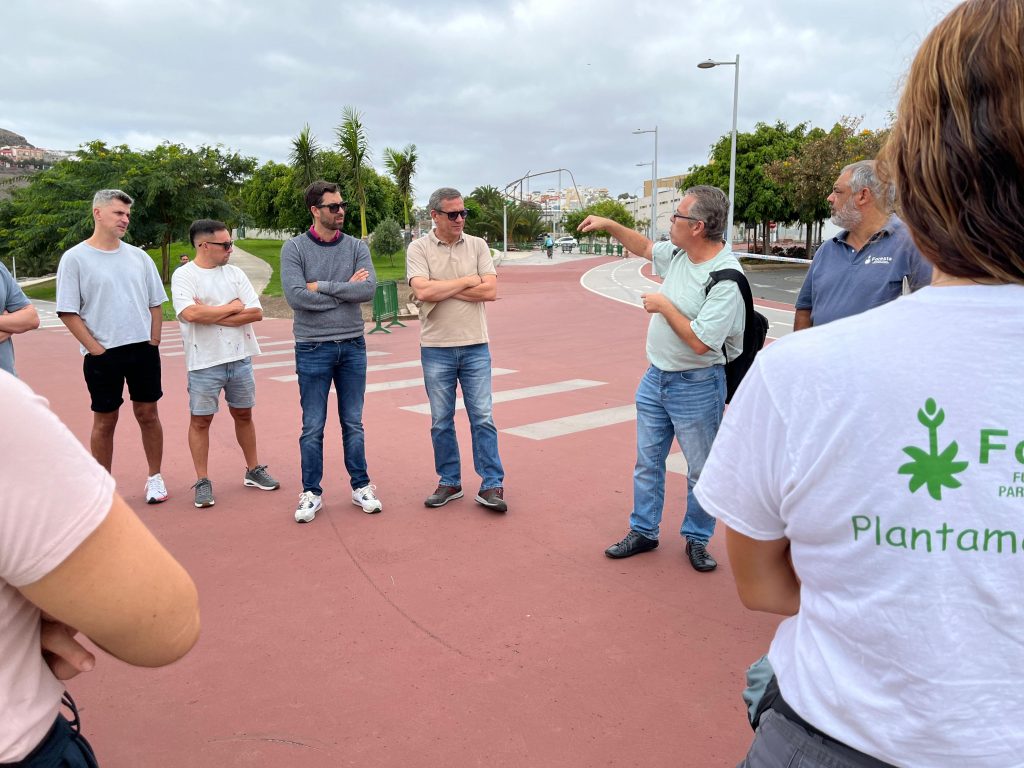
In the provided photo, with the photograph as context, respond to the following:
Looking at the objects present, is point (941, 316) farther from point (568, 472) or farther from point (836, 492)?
point (568, 472)

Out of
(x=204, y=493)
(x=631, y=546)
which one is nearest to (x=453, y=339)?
(x=631, y=546)

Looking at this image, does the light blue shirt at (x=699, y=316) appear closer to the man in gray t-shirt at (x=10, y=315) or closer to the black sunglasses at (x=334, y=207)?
the black sunglasses at (x=334, y=207)

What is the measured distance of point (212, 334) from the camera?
5508mm

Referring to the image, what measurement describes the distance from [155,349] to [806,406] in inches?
214

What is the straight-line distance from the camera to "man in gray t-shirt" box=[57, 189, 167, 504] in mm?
5188

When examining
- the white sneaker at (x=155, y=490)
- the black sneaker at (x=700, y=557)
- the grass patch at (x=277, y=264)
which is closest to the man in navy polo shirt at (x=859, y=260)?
the black sneaker at (x=700, y=557)

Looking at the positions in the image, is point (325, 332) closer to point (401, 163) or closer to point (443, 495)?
point (443, 495)

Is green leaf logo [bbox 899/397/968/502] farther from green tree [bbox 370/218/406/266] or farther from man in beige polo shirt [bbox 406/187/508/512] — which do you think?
green tree [bbox 370/218/406/266]

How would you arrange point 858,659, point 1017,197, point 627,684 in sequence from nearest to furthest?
point 1017,197 → point 858,659 → point 627,684

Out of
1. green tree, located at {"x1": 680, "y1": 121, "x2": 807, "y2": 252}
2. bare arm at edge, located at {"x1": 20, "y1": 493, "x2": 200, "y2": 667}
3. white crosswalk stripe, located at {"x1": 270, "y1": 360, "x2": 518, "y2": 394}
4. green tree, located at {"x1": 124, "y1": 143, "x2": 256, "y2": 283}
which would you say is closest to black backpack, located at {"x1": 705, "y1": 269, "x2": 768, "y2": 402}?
bare arm at edge, located at {"x1": 20, "y1": 493, "x2": 200, "y2": 667}

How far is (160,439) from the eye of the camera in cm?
567

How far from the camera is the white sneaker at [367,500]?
522 cm

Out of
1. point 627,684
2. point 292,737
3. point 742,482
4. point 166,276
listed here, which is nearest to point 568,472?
point 627,684

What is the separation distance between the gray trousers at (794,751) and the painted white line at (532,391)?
7.24m
